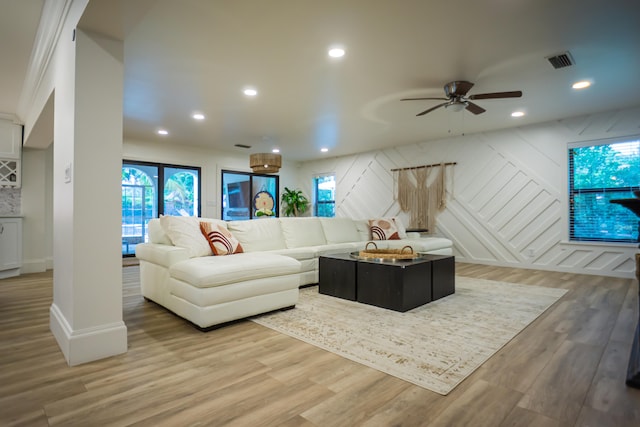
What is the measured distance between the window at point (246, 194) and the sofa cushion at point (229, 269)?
4876mm

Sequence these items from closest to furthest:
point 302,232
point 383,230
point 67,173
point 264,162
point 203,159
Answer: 1. point 67,173
2. point 302,232
3. point 264,162
4. point 383,230
5. point 203,159

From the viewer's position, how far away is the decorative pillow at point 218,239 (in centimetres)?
343

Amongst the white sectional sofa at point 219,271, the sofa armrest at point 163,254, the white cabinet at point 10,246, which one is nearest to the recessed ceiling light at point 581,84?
the white sectional sofa at point 219,271

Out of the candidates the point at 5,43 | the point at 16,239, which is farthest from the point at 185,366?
the point at 16,239

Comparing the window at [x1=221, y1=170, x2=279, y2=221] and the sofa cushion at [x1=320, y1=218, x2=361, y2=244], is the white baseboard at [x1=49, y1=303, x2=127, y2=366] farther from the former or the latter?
the window at [x1=221, y1=170, x2=279, y2=221]

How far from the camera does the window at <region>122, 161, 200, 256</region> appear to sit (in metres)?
6.71

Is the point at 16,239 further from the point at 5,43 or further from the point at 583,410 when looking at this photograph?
the point at 583,410

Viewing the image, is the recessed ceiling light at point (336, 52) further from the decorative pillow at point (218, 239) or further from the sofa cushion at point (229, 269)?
the decorative pillow at point (218, 239)

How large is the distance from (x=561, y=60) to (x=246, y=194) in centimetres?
690

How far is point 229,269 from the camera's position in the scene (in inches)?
107

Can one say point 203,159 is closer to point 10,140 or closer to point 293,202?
point 293,202

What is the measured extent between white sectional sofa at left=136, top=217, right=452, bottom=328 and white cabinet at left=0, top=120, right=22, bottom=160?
321 centimetres

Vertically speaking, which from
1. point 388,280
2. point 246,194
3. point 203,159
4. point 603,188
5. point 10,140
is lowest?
point 388,280

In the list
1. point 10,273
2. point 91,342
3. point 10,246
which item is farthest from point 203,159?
point 91,342
